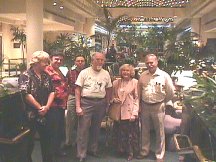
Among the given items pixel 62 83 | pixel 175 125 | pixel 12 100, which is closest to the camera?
pixel 12 100

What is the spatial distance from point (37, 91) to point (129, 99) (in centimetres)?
158

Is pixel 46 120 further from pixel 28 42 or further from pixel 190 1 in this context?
pixel 190 1

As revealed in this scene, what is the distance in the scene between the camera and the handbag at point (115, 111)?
5320 millimetres

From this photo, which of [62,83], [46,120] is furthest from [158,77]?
[46,120]

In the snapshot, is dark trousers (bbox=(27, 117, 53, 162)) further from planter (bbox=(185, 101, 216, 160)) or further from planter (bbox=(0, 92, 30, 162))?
planter (bbox=(185, 101, 216, 160))

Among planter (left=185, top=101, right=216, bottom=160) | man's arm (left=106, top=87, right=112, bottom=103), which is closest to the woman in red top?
man's arm (left=106, top=87, right=112, bottom=103)

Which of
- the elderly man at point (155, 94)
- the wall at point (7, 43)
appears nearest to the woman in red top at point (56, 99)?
the elderly man at point (155, 94)

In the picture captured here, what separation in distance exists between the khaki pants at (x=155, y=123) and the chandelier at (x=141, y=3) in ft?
61.2

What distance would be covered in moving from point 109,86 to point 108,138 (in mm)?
1290

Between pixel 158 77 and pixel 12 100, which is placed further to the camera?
pixel 158 77

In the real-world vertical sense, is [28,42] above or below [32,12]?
below

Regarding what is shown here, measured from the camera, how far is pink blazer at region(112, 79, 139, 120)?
17.3ft

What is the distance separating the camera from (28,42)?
14.2 m

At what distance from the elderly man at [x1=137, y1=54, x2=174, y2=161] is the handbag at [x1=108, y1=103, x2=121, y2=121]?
1.15ft
